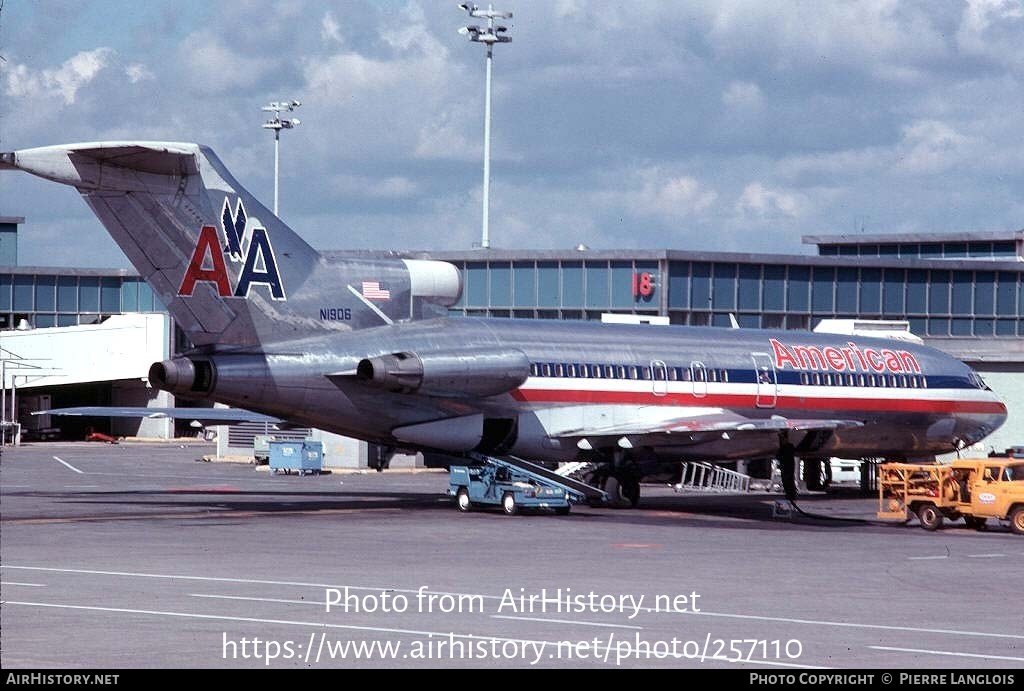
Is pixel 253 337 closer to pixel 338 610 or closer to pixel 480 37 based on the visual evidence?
pixel 338 610

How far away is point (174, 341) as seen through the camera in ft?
297

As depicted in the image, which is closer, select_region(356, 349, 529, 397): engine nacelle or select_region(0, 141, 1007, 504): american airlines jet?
select_region(0, 141, 1007, 504): american airlines jet

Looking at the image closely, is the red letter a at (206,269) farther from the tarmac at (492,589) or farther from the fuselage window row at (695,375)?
the fuselage window row at (695,375)

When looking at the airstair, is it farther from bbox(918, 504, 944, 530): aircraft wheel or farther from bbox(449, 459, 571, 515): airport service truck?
bbox(918, 504, 944, 530): aircraft wheel

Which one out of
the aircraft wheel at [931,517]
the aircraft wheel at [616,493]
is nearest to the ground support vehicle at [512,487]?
the aircraft wheel at [616,493]

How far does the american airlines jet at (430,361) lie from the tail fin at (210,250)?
0.12 feet

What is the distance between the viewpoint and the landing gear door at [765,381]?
44344 millimetres

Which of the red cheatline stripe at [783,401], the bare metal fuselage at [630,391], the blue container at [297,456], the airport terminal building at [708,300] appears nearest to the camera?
the bare metal fuselage at [630,391]

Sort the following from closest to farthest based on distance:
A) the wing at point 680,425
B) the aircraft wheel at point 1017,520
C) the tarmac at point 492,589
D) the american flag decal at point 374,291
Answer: the tarmac at point 492,589
the aircraft wheel at point 1017,520
the american flag decal at point 374,291
the wing at point 680,425

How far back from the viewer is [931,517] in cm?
3594

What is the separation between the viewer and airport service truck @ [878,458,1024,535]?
3509 cm

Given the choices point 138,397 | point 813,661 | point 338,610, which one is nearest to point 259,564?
point 338,610

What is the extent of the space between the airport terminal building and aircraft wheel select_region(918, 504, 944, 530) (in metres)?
29.5

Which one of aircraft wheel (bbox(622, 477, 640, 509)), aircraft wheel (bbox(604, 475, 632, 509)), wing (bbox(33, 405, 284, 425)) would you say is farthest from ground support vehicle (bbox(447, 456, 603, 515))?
wing (bbox(33, 405, 284, 425))
